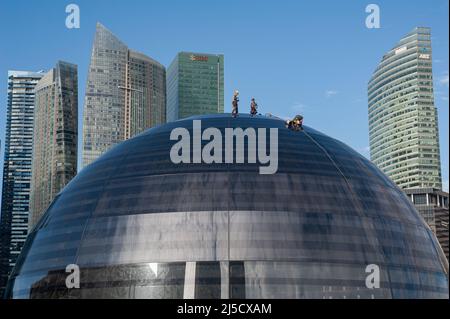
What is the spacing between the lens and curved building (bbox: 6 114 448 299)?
5397 centimetres

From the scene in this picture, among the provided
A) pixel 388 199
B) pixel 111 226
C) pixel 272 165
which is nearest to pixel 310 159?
pixel 272 165

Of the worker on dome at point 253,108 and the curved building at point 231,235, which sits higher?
the worker on dome at point 253,108

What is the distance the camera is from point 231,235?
5516 cm

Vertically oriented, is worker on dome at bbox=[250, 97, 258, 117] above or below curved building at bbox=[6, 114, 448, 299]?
above

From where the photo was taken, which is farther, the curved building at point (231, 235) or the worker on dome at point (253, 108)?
the worker on dome at point (253, 108)

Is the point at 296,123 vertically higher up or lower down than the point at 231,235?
higher up

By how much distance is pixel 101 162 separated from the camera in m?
67.1

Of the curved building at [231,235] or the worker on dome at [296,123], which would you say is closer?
the curved building at [231,235]

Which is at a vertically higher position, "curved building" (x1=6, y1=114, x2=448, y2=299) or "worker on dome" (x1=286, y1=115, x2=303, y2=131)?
"worker on dome" (x1=286, y1=115, x2=303, y2=131)

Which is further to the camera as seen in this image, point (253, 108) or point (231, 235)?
point (253, 108)

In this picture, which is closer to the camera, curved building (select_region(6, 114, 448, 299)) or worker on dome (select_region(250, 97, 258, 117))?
curved building (select_region(6, 114, 448, 299))

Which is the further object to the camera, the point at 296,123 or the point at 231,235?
the point at 296,123

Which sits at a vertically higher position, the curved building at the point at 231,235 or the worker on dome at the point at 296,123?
the worker on dome at the point at 296,123

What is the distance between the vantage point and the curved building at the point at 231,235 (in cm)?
5397
